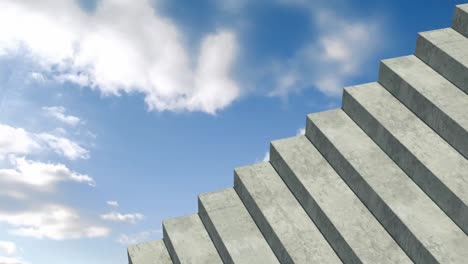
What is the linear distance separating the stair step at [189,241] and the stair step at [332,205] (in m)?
1.63

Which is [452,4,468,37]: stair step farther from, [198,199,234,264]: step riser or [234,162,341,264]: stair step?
[198,199,234,264]: step riser

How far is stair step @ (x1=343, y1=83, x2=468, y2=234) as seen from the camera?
7430mm

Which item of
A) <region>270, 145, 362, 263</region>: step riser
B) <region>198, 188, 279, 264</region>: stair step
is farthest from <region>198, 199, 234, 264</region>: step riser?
<region>270, 145, 362, 263</region>: step riser

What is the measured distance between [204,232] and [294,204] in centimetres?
165

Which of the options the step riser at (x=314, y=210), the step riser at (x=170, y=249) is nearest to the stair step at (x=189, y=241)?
the step riser at (x=170, y=249)

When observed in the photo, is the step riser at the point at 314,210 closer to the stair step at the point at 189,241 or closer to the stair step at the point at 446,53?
the stair step at the point at 189,241

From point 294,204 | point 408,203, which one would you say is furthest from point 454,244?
point 294,204

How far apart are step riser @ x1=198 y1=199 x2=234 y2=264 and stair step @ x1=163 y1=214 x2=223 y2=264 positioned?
0.22 ft

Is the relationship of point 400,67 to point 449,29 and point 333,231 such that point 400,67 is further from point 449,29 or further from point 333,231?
point 333,231

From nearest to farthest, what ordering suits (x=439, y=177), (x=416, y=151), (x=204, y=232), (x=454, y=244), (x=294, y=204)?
1. (x=454, y=244)
2. (x=439, y=177)
3. (x=416, y=151)
4. (x=294, y=204)
5. (x=204, y=232)

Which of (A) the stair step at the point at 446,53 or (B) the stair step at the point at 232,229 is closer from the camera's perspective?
(B) the stair step at the point at 232,229

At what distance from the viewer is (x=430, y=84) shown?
8852 mm

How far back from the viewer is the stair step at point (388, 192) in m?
7.06

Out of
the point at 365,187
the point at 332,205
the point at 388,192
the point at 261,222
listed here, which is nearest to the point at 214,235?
the point at 261,222
